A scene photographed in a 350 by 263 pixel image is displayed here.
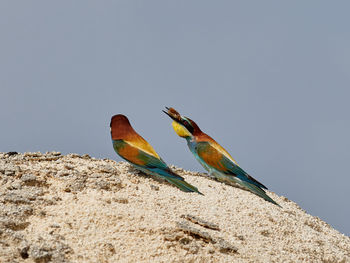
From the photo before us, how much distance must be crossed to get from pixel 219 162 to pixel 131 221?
12.3ft

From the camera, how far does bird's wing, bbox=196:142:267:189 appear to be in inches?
426

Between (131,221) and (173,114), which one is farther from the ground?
(173,114)

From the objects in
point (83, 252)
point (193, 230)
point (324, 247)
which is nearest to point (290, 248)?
Result: point (324, 247)

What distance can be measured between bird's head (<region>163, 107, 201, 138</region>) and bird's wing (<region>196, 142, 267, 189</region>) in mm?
307

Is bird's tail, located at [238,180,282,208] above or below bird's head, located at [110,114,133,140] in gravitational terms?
below

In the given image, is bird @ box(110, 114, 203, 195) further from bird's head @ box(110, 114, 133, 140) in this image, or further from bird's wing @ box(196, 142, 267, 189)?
bird's wing @ box(196, 142, 267, 189)

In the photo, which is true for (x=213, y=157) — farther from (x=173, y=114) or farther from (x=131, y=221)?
(x=131, y=221)

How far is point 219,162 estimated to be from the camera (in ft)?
35.7

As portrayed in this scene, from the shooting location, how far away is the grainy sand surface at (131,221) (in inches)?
269

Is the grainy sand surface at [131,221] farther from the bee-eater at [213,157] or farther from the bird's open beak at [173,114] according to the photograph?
the bird's open beak at [173,114]

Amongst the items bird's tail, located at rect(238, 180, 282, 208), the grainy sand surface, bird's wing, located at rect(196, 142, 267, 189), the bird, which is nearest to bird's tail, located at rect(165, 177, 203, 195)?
the bird

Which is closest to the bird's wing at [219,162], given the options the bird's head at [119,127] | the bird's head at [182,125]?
the bird's head at [182,125]

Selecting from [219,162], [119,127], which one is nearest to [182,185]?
→ [219,162]

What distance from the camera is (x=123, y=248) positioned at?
22.5 feet
